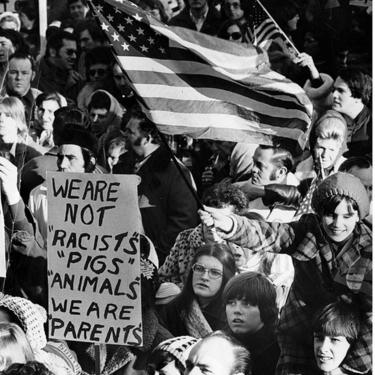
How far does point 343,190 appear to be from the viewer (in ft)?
20.0

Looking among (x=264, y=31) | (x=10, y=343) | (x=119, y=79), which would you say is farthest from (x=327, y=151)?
(x=10, y=343)

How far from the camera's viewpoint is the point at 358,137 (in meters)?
6.09

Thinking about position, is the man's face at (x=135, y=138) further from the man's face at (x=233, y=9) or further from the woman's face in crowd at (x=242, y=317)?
the woman's face in crowd at (x=242, y=317)

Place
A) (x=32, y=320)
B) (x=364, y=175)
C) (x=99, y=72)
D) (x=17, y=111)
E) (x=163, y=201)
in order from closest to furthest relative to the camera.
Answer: (x=364, y=175)
(x=163, y=201)
(x=99, y=72)
(x=32, y=320)
(x=17, y=111)

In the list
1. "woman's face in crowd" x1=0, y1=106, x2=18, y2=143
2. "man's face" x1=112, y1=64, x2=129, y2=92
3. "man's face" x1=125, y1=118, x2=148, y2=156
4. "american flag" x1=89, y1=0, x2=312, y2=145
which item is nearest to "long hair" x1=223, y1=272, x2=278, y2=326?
"american flag" x1=89, y1=0, x2=312, y2=145

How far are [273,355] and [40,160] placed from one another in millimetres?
1843

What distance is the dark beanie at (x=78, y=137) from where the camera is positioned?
7.01 m

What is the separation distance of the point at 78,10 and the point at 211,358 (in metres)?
2.13

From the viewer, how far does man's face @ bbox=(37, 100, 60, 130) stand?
716 centimetres

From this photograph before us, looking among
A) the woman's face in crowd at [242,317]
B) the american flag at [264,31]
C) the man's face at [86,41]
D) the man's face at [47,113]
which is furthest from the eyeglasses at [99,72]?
the woman's face in crowd at [242,317]

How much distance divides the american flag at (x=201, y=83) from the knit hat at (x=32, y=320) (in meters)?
1.39

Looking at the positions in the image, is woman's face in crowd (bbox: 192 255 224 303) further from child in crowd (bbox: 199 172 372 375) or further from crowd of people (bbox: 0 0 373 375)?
child in crowd (bbox: 199 172 372 375)

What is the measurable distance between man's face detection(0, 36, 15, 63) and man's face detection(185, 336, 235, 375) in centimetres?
217

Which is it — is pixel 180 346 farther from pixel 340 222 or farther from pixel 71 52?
pixel 71 52
